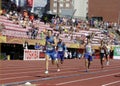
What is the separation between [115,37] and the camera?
5997cm

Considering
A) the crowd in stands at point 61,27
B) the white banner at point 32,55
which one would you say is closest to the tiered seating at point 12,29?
the crowd in stands at point 61,27

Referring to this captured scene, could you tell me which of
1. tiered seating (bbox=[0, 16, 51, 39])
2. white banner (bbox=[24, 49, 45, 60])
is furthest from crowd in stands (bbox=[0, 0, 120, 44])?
white banner (bbox=[24, 49, 45, 60])

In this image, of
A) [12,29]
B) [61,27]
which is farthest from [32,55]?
[61,27]

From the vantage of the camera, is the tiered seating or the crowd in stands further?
the crowd in stands

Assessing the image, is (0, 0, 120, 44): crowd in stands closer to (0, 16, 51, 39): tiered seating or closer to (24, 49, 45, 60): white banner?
(0, 16, 51, 39): tiered seating

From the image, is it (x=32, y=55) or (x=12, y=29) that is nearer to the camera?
(x=32, y=55)

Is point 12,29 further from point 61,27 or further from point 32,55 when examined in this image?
point 61,27

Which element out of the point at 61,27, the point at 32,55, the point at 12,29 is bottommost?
the point at 32,55

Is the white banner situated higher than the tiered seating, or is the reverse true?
the tiered seating

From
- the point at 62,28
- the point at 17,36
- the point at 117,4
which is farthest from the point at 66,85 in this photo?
the point at 117,4

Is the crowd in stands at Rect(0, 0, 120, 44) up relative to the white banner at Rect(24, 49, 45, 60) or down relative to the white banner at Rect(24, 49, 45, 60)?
up

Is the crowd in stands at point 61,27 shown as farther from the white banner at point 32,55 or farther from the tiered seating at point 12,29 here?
the white banner at point 32,55

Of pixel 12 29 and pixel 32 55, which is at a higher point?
pixel 12 29

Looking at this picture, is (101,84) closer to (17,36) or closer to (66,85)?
(66,85)
